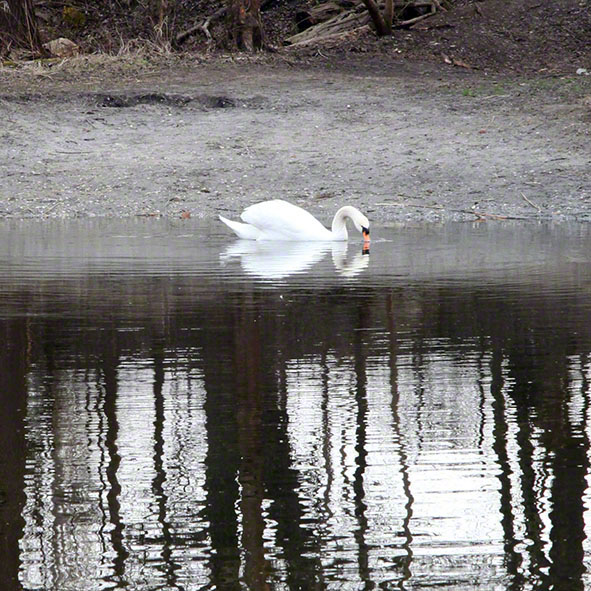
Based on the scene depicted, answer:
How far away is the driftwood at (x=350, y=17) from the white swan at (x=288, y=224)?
42.5 ft

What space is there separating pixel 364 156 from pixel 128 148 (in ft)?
11.4

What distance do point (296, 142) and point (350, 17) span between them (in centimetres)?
907

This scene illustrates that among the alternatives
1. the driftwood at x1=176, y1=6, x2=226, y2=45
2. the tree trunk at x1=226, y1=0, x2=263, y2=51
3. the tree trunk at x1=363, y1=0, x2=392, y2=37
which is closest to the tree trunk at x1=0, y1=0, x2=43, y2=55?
the driftwood at x1=176, y1=6, x2=226, y2=45

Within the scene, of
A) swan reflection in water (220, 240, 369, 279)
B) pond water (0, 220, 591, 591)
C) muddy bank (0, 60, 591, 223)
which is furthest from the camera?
muddy bank (0, 60, 591, 223)

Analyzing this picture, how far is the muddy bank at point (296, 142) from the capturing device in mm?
17062

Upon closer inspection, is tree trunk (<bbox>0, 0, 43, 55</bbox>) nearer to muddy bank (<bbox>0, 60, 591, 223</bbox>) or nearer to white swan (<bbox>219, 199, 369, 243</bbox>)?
muddy bank (<bbox>0, 60, 591, 223</bbox>)

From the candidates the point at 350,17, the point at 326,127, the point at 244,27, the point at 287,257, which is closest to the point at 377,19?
the point at 350,17

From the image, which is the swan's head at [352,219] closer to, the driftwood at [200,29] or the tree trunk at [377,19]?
the tree trunk at [377,19]

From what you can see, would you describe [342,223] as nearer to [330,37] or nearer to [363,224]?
[363,224]

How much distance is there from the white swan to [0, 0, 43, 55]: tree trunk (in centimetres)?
1287

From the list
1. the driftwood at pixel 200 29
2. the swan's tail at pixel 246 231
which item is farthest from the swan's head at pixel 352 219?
the driftwood at pixel 200 29

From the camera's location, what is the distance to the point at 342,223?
14.3 meters

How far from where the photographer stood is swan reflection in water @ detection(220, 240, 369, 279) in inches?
437

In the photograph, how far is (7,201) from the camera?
17.0 metres
